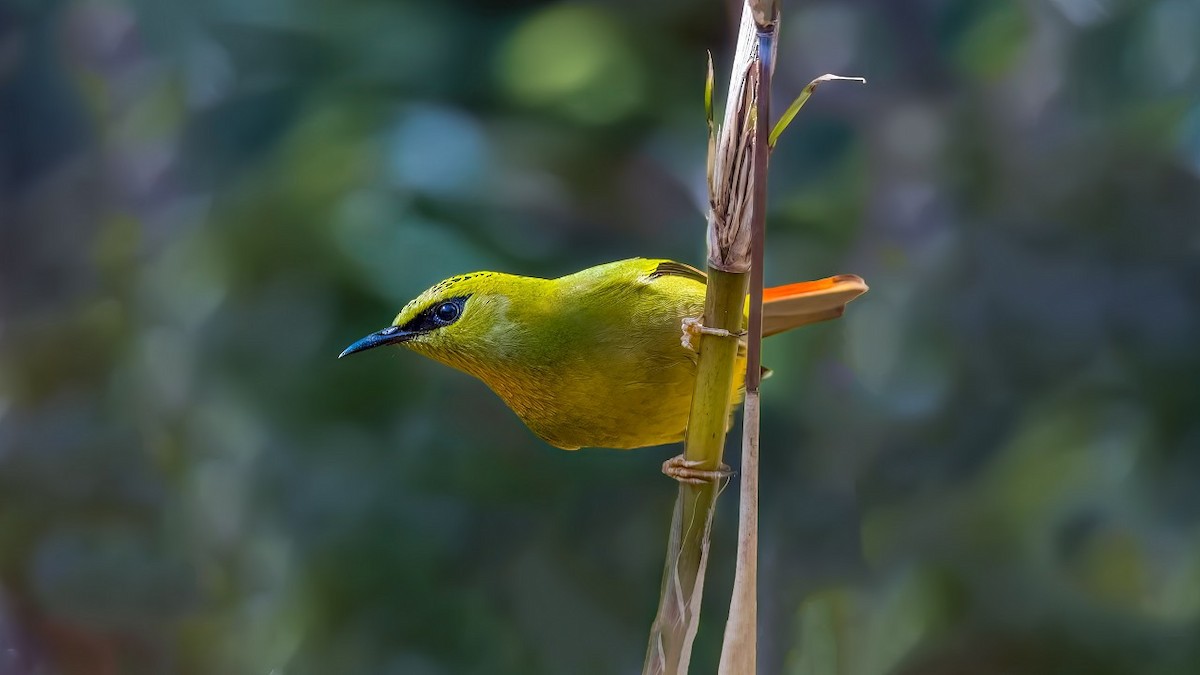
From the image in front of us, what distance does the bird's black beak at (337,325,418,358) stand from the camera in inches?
26.6

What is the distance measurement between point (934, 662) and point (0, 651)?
1.19 m

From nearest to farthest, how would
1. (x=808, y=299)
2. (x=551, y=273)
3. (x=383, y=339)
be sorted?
(x=383, y=339) → (x=808, y=299) → (x=551, y=273)

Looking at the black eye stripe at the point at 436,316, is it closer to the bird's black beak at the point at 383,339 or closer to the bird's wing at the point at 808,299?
the bird's black beak at the point at 383,339

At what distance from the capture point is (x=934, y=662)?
54.1 inches

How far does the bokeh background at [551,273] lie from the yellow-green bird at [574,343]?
59cm

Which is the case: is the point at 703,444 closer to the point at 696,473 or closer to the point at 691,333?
the point at 696,473

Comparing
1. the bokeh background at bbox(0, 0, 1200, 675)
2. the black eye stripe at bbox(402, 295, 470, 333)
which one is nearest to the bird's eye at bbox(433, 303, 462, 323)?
the black eye stripe at bbox(402, 295, 470, 333)

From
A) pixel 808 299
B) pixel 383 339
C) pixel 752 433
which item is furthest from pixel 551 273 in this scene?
pixel 752 433

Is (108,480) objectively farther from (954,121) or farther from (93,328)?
(954,121)

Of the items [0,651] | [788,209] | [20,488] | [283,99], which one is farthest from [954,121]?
[0,651]

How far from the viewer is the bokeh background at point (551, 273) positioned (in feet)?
4.43

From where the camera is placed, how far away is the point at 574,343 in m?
0.74

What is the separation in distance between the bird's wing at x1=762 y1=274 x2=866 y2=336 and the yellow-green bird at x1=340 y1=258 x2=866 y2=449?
69mm

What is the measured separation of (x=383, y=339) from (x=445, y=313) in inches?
1.9
